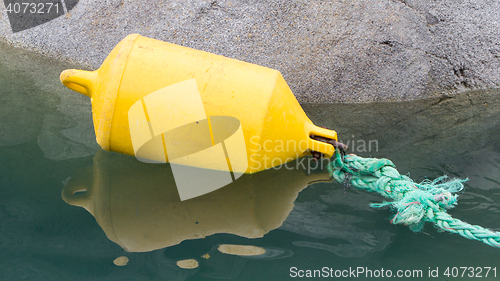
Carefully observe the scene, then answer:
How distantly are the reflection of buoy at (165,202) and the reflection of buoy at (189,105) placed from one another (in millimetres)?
141

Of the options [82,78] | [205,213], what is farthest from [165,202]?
[82,78]

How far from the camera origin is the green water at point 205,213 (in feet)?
4.51

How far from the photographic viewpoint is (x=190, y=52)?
1.73 meters

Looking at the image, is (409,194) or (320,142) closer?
(409,194)

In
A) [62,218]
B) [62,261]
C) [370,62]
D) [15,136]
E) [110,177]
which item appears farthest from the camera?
[370,62]

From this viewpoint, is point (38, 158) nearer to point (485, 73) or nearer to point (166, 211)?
point (166, 211)

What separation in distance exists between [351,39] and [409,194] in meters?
1.49

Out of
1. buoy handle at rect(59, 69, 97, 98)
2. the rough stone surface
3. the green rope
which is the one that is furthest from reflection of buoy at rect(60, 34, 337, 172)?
the rough stone surface

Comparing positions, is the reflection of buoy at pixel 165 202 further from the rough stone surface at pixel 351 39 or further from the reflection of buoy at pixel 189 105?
the rough stone surface at pixel 351 39

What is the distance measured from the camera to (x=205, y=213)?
63.8 inches

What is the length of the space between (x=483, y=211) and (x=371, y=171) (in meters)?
0.51

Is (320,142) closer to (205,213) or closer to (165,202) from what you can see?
(205,213)

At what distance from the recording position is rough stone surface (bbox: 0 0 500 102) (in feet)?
8.79

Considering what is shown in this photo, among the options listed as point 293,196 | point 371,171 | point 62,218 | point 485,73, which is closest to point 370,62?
point 485,73
